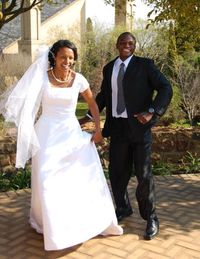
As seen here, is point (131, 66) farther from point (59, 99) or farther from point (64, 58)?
point (59, 99)

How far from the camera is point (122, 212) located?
471 centimetres

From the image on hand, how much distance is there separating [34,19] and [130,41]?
882 inches

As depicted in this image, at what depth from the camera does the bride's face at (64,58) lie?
155 inches

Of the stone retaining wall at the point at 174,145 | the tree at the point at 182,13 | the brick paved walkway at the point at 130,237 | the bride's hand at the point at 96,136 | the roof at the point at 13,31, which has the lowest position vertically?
the brick paved walkway at the point at 130,237

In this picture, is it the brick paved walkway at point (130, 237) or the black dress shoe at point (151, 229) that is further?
the black dress shoe at point (151, 229)

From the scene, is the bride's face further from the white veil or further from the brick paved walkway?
the brick paved walkway

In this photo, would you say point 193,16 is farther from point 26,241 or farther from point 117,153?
point 26,241

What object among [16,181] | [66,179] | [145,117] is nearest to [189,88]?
[16,181]

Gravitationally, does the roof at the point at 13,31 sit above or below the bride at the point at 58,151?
above

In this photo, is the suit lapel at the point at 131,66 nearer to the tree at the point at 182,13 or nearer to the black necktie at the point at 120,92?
the black necktie at the point at 120,92

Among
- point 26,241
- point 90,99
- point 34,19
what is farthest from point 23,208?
point 34,19

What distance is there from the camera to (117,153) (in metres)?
4.40

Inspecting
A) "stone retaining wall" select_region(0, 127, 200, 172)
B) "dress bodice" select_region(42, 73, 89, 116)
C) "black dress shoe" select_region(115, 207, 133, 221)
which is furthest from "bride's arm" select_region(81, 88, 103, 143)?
"stone retaining wall" select_region(0, 127, 200, 172)

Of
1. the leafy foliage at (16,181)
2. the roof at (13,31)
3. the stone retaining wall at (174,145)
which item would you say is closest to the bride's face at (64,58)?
the leafy foliage at (16,181)
